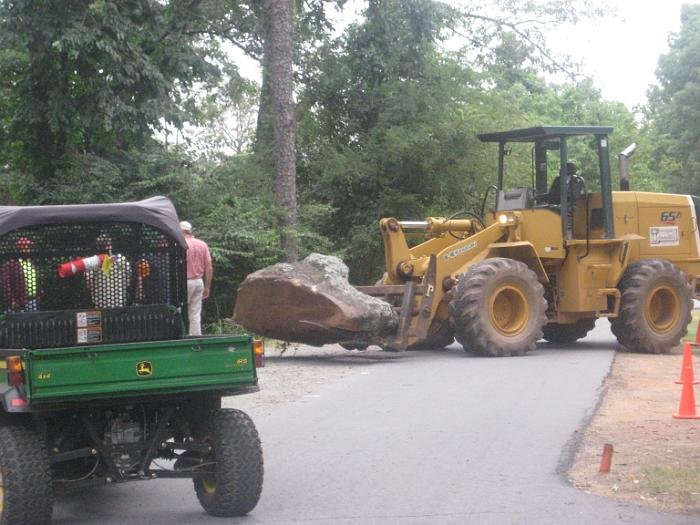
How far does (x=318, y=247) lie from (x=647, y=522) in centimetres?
1939

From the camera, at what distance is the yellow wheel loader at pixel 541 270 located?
17.1 metres

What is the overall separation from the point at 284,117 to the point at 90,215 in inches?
673

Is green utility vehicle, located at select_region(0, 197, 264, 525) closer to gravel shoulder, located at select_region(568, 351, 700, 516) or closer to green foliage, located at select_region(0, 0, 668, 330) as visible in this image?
gravel shoulder, located at select_region(568, 351, 700, 516)

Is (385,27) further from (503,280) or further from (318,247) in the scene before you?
(503,280)

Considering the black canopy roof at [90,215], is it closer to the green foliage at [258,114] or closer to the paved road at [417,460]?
the paved road at [417,460]

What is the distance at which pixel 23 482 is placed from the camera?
6.99m

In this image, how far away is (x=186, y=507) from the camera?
26.7ft

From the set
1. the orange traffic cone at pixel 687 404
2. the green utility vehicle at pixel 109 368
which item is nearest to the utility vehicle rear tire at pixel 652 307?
the orange traffic cone at pixel 687 404

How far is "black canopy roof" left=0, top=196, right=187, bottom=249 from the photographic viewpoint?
7871 millimetres

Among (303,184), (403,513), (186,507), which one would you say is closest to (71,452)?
(186,507)

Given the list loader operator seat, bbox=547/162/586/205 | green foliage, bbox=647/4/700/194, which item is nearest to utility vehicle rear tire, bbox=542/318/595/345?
loader operator seat, bbox=547/162/586/205

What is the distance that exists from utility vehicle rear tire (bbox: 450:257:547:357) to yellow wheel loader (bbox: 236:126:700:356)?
0.05ft

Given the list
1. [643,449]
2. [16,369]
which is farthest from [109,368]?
[643,449]

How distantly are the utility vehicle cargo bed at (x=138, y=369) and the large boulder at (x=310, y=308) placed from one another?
8659 mm
